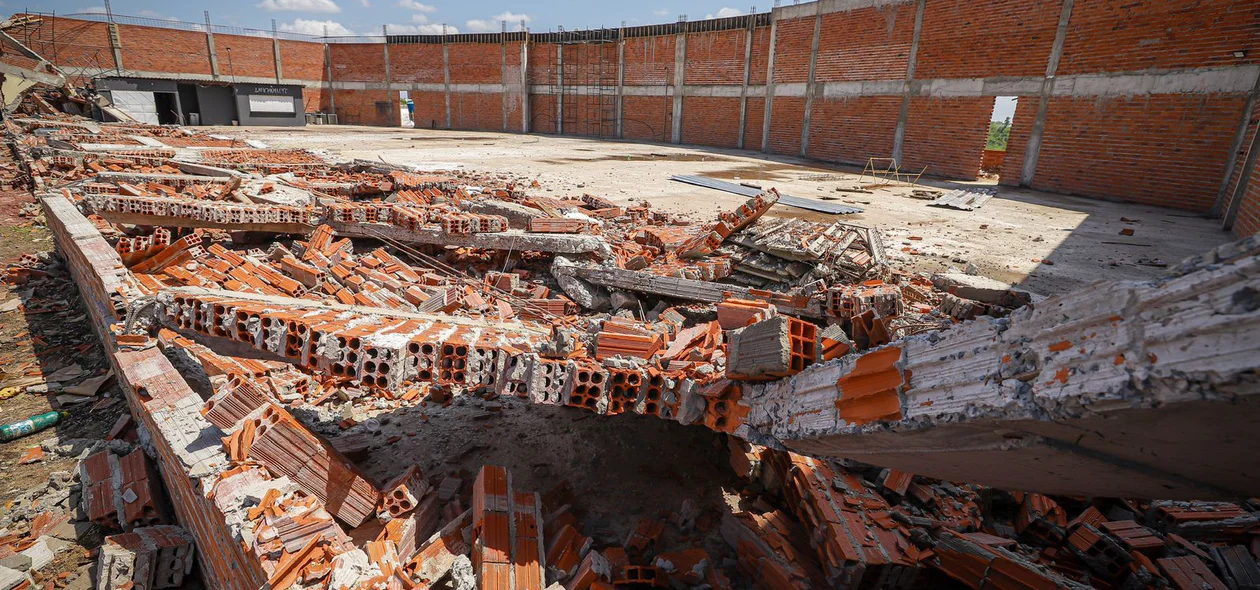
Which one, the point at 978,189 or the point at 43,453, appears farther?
the point at 978,189

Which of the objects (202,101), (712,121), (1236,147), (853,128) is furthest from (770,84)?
(202,101)

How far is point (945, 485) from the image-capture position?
13.0 feet

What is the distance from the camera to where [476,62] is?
113ft

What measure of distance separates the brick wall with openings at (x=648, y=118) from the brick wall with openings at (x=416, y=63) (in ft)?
44.3

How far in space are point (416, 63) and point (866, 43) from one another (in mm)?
28165

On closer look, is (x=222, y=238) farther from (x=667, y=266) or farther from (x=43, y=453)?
(x=667, y=266)

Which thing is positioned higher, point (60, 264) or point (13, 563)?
point (60, 264)

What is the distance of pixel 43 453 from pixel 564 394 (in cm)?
423

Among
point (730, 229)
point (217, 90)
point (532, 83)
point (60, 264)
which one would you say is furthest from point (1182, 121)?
point (217, 90)

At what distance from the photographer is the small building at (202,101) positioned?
27312 mm

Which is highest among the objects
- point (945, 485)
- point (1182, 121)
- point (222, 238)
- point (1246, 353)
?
point (1182, 121)

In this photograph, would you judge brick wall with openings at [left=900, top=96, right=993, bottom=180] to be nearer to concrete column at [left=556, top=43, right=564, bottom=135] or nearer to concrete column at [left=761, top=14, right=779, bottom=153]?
concrete column at [left=761, top=14, right=779, bottom=153]

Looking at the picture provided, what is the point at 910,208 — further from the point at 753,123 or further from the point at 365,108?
the point at 365,108

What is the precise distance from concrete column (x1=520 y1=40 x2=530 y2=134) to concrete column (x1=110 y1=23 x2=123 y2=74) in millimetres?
22296
